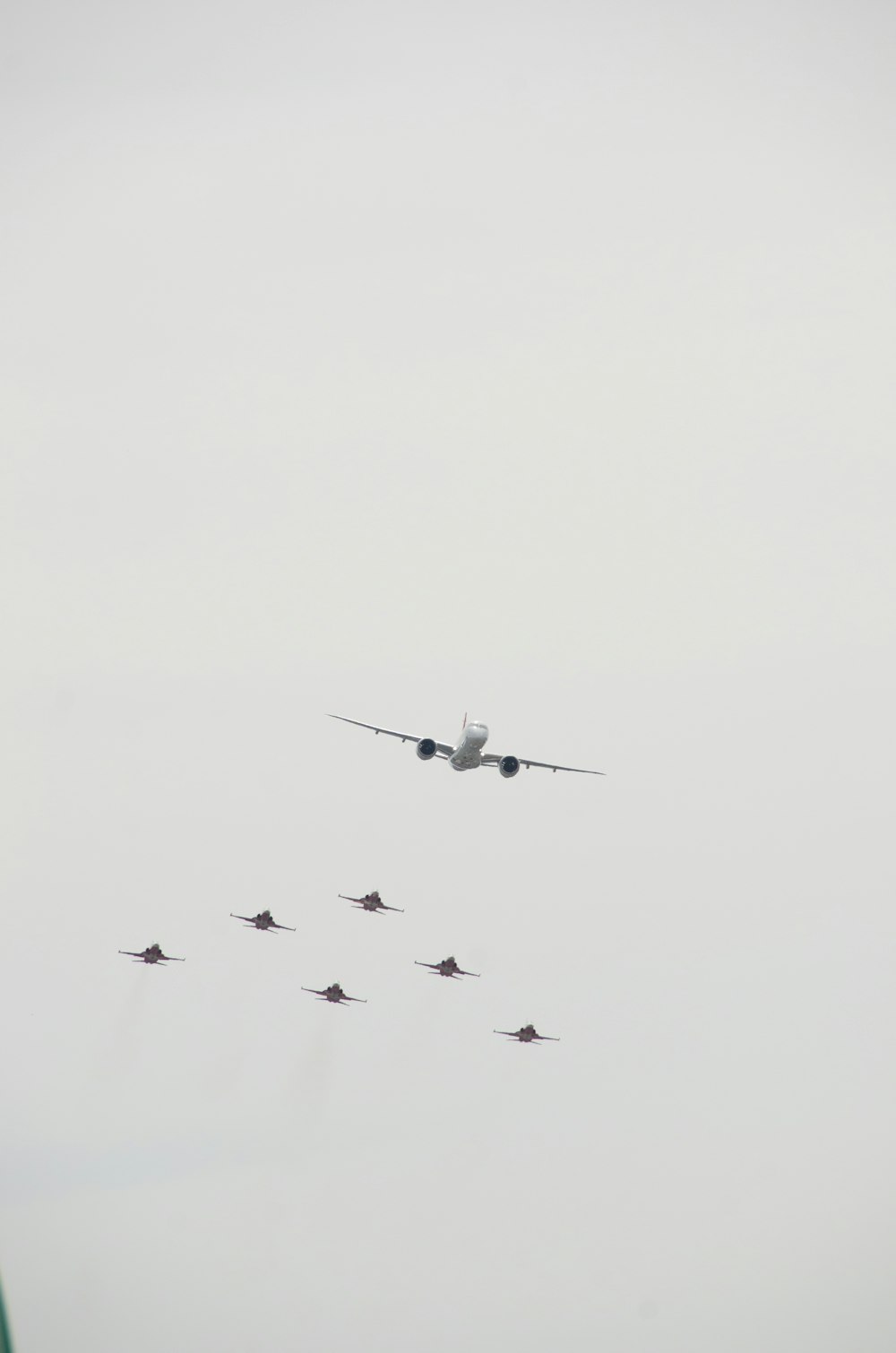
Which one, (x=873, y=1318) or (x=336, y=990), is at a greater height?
(x=336, y=990)

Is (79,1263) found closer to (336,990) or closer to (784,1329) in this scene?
(336,990)

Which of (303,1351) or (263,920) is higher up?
(263,920)

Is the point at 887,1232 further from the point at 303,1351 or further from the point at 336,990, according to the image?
the point at 336,990

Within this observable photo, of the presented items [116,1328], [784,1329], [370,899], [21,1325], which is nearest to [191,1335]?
[116,1328]

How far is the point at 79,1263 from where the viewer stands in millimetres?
137625

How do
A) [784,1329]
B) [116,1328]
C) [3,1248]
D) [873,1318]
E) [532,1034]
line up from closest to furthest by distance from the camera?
1. [532,1034]
2. [3,1248]
3. [116,1328]
4. [784,1329]
5. [873,1318]

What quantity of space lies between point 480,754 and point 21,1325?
3592 inches

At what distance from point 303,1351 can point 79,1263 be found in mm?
27248

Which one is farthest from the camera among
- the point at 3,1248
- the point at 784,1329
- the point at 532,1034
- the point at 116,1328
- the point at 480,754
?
the point at 784,1329

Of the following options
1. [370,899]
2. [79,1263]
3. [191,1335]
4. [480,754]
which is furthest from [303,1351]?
[480,754]

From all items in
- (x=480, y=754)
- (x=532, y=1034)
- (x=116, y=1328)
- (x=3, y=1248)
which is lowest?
(x=116, y=1328)

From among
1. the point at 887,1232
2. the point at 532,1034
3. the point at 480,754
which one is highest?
the point at 480,754

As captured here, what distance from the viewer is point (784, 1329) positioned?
532 ft

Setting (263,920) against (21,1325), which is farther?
(21,1325)
